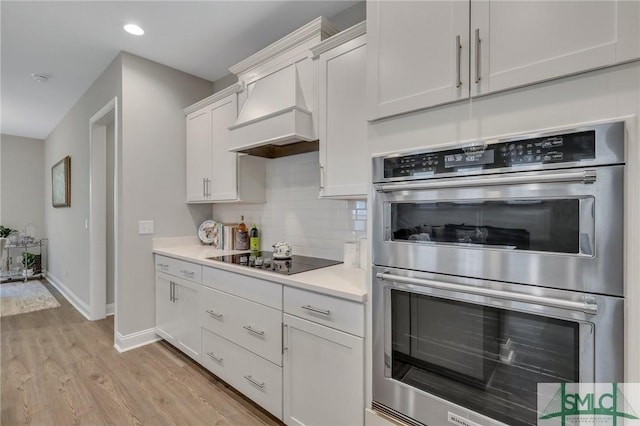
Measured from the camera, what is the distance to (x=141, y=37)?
257cm

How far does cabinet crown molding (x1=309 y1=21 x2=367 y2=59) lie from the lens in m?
1.74

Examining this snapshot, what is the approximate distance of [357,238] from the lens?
2213mm

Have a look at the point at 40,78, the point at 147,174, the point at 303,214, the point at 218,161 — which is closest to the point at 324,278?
the point at 303,214

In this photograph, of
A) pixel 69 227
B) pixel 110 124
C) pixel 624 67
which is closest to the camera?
pixel 624 67

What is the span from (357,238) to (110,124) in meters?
3.42

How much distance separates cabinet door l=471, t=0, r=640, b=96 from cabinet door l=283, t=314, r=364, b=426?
121cm

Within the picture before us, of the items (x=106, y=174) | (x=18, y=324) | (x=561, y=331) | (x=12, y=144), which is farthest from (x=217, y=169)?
(x=12, y=144)

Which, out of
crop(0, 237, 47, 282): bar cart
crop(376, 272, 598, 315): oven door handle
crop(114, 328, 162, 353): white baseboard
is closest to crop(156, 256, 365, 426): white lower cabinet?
crop(376, 272, 598, 315): oven door handle

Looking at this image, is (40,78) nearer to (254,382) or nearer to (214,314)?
(214,314)

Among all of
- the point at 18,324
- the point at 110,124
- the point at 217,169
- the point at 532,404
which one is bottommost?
the point at 18,324

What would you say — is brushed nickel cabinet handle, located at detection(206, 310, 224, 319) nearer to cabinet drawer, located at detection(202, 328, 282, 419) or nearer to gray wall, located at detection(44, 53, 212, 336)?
cabinet drawer, located at detection(202, 328, 282, 419)

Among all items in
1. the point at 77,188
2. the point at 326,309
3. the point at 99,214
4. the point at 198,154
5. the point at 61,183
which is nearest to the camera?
the point at 326,309

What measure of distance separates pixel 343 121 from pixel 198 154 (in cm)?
181

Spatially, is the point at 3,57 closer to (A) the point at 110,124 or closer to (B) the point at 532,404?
(A) the point at 110,124
